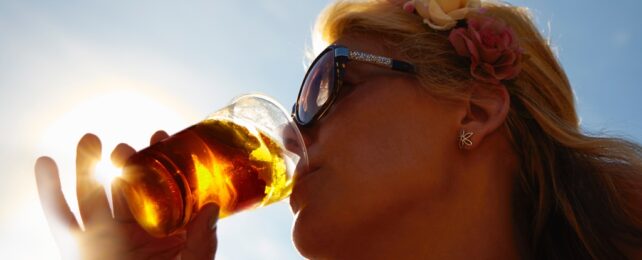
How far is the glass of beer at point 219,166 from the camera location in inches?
69.8

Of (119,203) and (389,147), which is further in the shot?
(389,147)

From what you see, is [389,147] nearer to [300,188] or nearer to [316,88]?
[300,188]

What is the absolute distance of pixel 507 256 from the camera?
233 cm

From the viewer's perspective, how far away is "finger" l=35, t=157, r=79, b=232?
223 cm

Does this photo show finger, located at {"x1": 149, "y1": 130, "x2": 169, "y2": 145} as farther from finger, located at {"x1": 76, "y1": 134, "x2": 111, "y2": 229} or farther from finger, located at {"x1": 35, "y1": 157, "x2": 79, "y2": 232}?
finger, located at {"x1": 35, "y1": 157, "x2": 79, "y2": 232}

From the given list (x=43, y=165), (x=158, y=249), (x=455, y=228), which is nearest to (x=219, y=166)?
(x=158, y=249)

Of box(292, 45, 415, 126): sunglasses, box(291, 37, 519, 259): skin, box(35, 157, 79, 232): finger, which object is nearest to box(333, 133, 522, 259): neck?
box(291, 37, 519, 259): skin

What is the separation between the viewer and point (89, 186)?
7.21 ft

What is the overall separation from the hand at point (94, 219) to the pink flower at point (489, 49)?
3.91 ft

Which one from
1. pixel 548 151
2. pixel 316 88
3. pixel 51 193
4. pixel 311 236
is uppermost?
pixel 51 193

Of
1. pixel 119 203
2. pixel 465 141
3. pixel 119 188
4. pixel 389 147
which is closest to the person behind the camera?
pixel 119 188

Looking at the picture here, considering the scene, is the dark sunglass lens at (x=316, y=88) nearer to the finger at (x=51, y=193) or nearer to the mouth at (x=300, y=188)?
the mouth at (x=300, y=188)

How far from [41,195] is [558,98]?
1.99m

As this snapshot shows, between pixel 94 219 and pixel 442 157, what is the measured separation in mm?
1180
